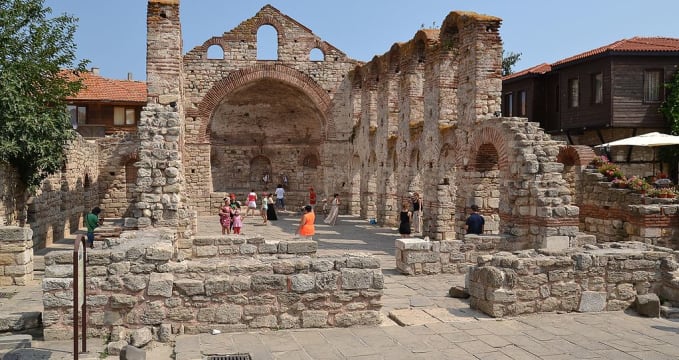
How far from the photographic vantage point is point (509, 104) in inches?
1234

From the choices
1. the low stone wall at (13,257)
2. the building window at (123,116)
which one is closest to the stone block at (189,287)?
the low stone wall at (13,257)

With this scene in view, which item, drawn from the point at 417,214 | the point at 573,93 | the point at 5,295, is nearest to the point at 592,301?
the point at 5,295

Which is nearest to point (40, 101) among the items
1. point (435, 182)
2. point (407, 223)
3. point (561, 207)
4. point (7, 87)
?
point (7, 87)

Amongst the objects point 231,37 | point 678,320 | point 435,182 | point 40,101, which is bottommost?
point 678,320

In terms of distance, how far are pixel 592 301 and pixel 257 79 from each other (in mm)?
22181

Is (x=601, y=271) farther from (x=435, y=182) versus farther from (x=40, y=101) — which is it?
(x=40, y=101)

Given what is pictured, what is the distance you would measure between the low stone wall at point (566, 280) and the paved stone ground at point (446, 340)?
0.61 ft

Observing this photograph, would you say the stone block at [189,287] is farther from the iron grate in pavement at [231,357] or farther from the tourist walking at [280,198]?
the tourist walking at [280,198]

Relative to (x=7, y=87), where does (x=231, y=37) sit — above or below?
above

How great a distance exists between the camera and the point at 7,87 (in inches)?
561

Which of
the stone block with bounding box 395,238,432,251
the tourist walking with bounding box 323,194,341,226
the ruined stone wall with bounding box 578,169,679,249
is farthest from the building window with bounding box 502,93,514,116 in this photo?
the stone block with bounding box 395,238,432,251

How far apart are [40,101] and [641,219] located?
15.3 meters

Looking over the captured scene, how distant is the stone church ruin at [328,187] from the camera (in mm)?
7730

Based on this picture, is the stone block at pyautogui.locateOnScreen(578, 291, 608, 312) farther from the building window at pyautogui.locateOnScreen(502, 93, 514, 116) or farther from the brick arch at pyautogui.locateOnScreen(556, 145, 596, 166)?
the building window at pyautogui.locateOnScreen(502, 93, 514, 116)
